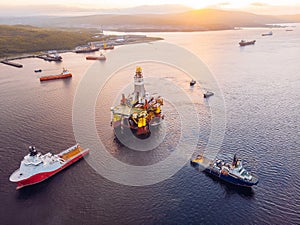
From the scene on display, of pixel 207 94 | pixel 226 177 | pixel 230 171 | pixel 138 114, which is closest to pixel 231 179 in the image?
pixel 226 177

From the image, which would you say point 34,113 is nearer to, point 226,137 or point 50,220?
point 50,220

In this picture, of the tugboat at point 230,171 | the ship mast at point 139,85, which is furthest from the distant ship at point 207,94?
the tugboat at point 230,171

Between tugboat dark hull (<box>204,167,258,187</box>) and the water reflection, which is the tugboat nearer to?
tugboat dark hull (<box>204,167,258,187</box>)

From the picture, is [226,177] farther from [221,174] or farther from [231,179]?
[221,174]

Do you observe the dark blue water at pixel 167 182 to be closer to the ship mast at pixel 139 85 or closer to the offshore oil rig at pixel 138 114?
the offshore oil rig at pixel 138 114

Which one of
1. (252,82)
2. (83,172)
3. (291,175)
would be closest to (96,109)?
(83,172)

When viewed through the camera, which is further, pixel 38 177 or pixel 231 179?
pixel 231 179
